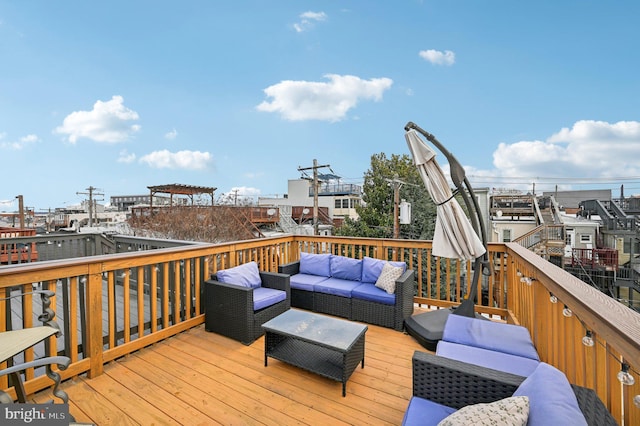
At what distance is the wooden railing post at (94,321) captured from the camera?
2.37m

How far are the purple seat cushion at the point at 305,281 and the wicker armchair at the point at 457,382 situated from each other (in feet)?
7.71

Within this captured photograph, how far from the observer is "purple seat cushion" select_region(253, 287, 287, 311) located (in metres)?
3.09

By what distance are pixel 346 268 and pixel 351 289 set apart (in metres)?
0.46

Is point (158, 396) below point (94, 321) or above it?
below

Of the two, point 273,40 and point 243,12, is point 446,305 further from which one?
point 273,40

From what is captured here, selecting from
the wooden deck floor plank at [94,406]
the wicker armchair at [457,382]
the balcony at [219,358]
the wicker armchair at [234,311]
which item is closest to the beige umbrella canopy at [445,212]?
the balcony at [219,358]

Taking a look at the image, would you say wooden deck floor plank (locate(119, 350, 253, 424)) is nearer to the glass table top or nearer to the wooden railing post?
the wooden railing post

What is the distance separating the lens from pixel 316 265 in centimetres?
421

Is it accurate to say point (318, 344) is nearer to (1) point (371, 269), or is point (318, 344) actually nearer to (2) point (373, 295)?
(2) point (373, 295)

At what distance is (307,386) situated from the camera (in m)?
2.28

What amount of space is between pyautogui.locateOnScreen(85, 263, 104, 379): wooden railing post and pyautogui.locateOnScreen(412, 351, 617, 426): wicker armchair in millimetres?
2647

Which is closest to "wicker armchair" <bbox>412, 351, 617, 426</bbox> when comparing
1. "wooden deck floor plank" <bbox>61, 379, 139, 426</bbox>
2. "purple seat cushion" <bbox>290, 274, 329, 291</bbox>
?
"wooden deck floor plank" <bbox>61, 379, 139, 426</bbox>

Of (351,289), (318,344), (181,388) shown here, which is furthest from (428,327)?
(181,388)

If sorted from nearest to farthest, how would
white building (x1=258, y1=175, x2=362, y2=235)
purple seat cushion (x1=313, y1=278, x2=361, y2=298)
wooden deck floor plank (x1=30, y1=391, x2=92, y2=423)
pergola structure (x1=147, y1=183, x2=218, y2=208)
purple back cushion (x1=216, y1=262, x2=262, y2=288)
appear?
wooden deck floor plank (x1=30, y1=391, x2=92, y2=423)
purple back cushion (x1=216, y1=262, x2=262, y2=288)
purple seat cushion (x1=313, y1=278, x2=361, y2=298)
pergola structure (x1=147, y1=183, x2=218, y2=208)
white building (x1=258, y1=175, x2=362, y2=235)
